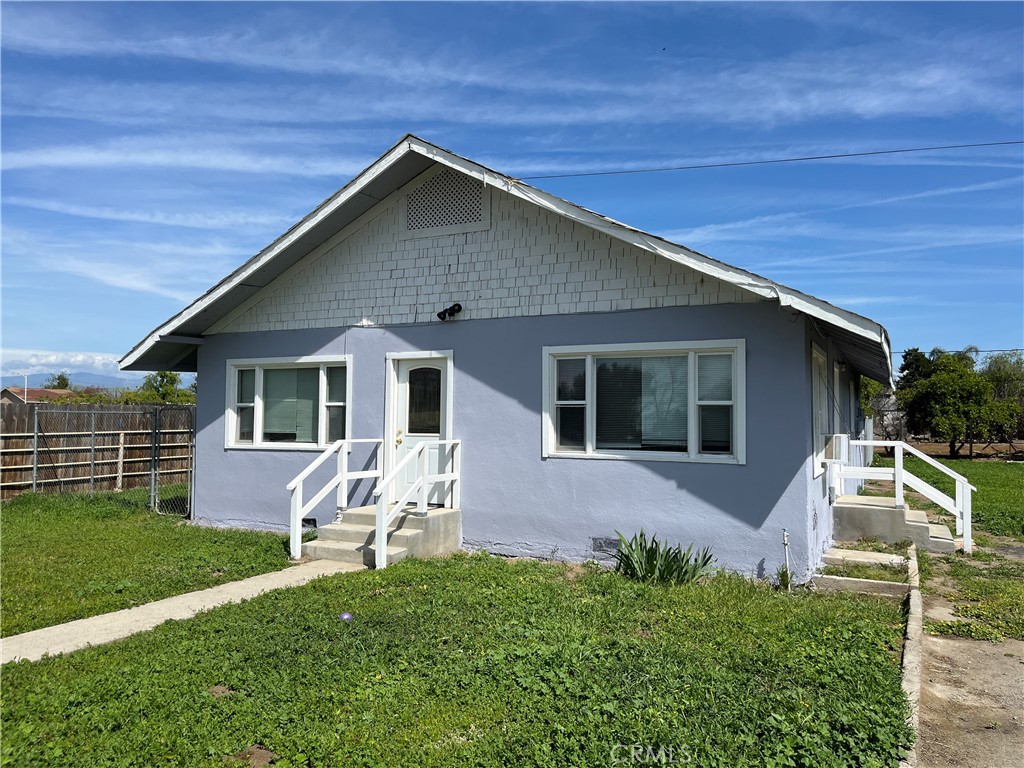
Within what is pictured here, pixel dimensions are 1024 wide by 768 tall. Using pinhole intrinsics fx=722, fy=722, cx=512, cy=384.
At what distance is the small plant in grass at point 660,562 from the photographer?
7.77 metres

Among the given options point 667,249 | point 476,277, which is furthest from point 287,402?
point 667,249

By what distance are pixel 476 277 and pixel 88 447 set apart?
35.1 ft

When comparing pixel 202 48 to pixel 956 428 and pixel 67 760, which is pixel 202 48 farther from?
pixel 956 428

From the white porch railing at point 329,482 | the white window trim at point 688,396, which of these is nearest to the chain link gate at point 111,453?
the white porch railing at point 329,482

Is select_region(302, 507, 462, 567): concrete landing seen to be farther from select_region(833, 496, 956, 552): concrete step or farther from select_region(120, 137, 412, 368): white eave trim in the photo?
select_region(833, 496, 956, 552): concrete step

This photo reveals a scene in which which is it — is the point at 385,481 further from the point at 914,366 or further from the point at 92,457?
the point at 914,366

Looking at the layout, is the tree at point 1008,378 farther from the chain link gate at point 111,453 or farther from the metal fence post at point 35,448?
the metal fence post at point 35,448

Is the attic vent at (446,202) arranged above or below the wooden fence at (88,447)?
above

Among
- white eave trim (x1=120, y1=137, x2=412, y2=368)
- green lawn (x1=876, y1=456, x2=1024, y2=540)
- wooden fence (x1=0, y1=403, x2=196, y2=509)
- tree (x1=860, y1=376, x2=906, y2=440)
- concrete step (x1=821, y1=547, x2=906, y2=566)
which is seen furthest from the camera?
tree (x1=860, y1=376, x2=906, y2=440)

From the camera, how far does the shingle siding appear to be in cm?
889

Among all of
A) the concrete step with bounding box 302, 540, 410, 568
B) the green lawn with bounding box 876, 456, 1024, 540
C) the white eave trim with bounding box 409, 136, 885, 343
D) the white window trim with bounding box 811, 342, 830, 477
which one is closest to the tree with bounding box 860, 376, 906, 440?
the green lawn with bounding box 876, 456, 1024, 540

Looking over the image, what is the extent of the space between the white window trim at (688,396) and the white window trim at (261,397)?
314 cm

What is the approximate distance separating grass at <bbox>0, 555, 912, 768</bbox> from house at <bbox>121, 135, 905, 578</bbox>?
1.95 metres

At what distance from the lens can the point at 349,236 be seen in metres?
10.7
